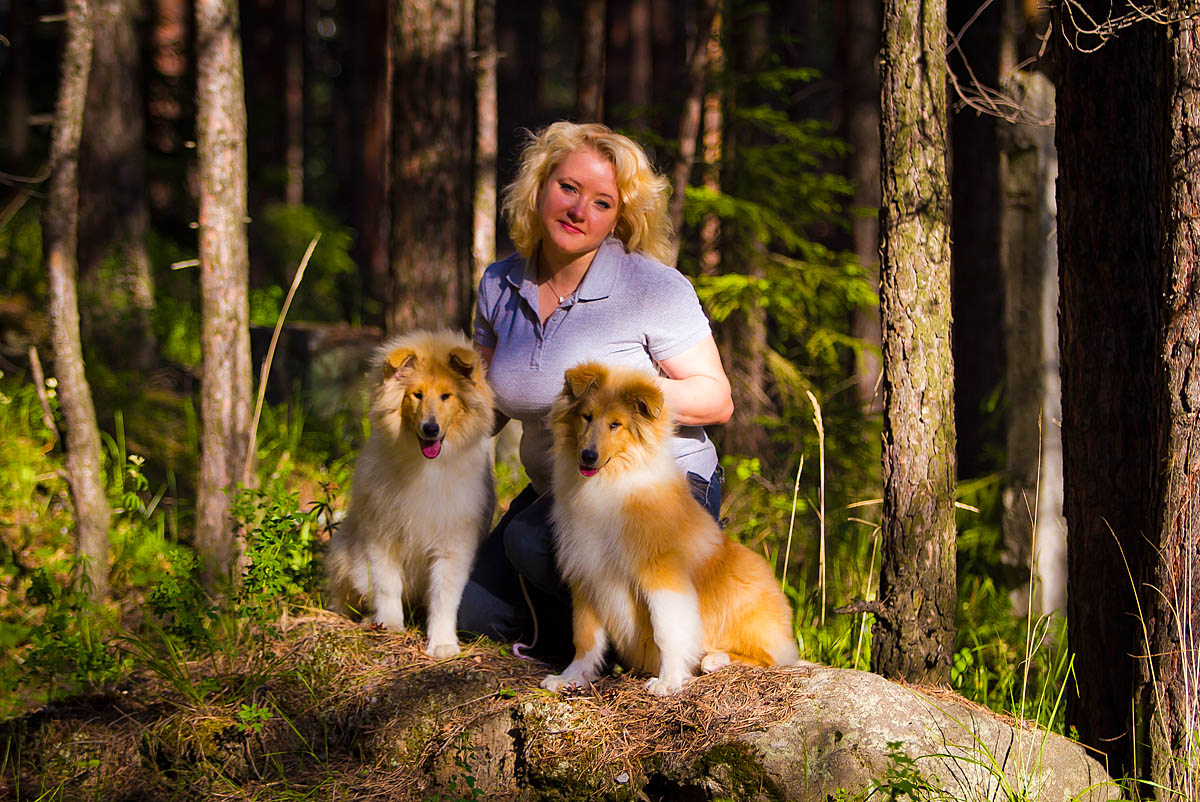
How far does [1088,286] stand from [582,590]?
2.24m

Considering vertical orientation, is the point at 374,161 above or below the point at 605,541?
above

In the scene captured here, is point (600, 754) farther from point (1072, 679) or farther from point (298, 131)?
point (298, 131)

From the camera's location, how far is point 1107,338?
3.55 meters

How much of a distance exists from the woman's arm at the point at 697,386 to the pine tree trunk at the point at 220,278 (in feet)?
8.23

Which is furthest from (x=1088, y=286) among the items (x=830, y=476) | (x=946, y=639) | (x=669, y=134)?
(x=669, y=134)

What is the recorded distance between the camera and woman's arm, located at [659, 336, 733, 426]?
3709 millimetres

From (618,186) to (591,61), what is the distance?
14.0ft

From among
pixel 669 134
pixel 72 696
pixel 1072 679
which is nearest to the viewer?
pixel 1072 679

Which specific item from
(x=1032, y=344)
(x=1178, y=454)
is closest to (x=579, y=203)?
(x=1178, y=454)

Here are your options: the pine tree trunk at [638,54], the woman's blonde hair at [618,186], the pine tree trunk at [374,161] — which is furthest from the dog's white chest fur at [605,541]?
the pine tree trunk at [638,54]

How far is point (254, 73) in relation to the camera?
18.4 meters

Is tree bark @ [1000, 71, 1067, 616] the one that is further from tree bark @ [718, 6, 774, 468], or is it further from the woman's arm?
the woman's arm

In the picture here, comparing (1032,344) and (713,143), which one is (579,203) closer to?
(1032,344)

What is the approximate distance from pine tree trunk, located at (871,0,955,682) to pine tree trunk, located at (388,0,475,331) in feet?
11.1
